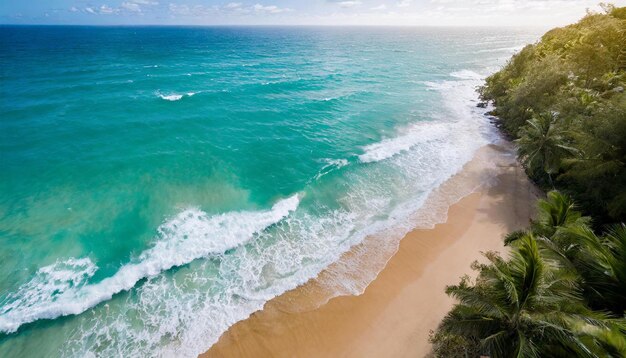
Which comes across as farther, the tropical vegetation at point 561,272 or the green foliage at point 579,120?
the green foliage at point 579,120

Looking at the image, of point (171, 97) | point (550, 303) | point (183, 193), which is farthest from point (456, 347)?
point (171, 97)

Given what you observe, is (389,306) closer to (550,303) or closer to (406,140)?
(550,303)

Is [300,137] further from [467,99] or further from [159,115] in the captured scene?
[467,99]

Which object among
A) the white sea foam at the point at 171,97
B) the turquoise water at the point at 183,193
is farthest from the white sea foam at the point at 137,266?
the white sea foam at the point at 171,97

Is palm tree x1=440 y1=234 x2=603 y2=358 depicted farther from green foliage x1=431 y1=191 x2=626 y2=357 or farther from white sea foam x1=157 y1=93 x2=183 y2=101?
white sea foam x1=157 y1=93 x2=183 y2=101

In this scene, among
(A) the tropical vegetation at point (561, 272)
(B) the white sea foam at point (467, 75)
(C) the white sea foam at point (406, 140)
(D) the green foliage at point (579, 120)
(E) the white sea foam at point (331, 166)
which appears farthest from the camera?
(B) the white sea foam at point (467, 75)

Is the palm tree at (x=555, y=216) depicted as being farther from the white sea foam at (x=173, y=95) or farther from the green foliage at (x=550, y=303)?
the white sea foam at (x=173, y=95)

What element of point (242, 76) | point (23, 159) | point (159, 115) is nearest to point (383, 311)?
point (23, 159)
